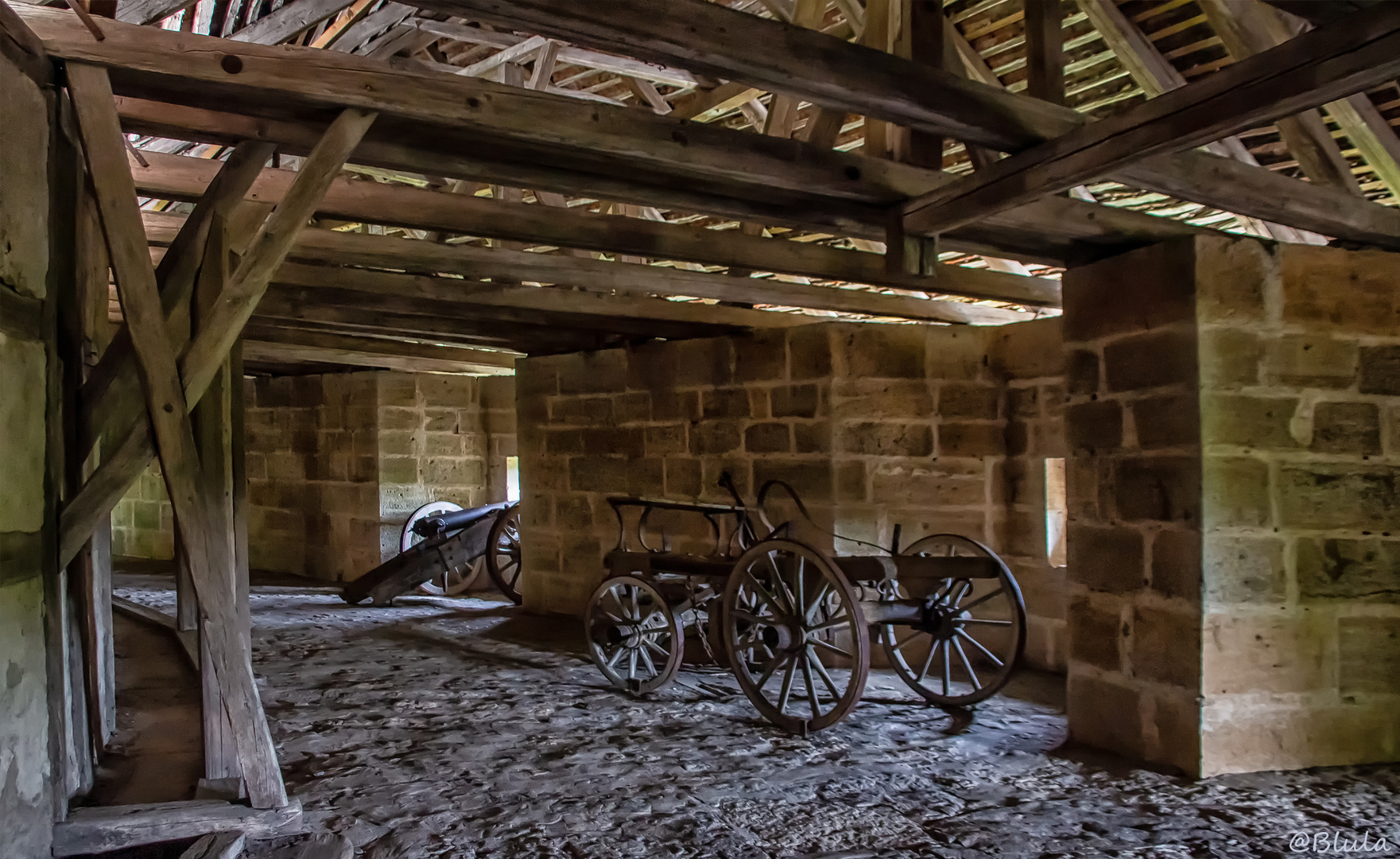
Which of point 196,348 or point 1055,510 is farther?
point 1055,510

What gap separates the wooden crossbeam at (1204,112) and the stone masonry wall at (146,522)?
364 inches

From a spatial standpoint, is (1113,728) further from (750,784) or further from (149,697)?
(149,697)

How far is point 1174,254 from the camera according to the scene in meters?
3.25

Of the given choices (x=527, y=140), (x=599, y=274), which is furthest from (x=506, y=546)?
(x=527, y=140)

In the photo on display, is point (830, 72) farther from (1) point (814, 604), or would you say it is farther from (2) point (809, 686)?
(2) point (809, 686)

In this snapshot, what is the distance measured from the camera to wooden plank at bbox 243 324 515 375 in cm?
629

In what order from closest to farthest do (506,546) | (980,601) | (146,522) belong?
(980,601) → (506,546) → (146,522)

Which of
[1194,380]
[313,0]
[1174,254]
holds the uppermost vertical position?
[313,0]

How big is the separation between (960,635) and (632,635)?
4.82 feet

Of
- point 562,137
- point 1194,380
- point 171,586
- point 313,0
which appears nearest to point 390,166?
point 562,137

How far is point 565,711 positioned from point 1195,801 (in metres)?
2.41

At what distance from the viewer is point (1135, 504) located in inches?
133

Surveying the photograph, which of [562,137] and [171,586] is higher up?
[562,137]

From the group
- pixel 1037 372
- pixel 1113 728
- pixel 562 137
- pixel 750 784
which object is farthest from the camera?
pixel 1037 372
